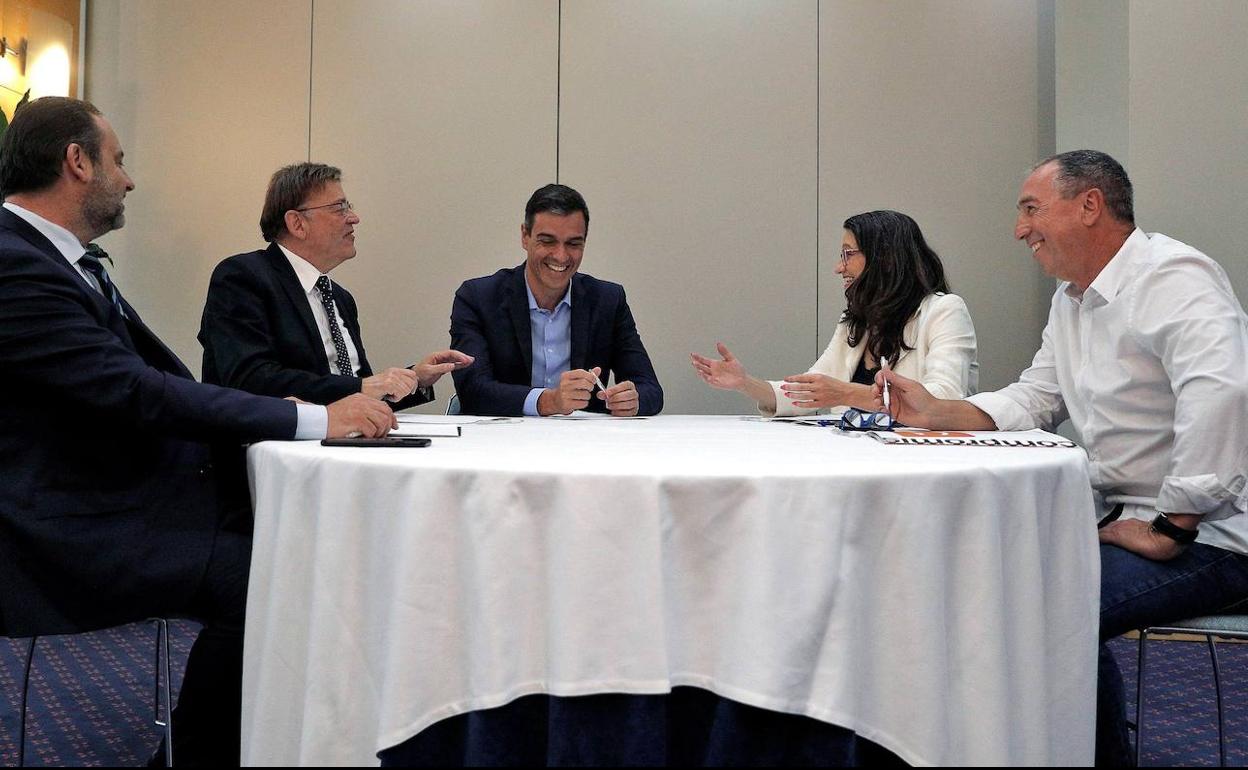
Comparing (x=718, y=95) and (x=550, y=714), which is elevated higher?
(x=718, y=95)

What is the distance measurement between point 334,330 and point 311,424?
1285 mm

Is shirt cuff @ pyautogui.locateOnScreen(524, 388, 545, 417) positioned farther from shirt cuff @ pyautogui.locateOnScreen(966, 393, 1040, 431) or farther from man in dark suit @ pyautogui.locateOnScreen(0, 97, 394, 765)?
shirt cuff @ pyautogui.locateOnScreen(966, 393, 1040, 431)

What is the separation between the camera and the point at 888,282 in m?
3.40

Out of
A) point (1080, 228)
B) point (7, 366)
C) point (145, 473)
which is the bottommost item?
point (145, 473)

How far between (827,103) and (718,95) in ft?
1.62

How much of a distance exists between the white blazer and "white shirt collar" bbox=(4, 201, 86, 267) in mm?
1875

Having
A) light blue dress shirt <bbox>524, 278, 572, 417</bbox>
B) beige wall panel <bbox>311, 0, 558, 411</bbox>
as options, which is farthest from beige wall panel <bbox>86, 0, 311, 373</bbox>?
light blue dress shirt <bbox>524, 278, 572, 417</bbox>

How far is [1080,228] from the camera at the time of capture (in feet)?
7.77

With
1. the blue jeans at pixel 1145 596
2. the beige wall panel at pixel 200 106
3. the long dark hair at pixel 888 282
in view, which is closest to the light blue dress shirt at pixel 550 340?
the long dark hair at pixel 888 282

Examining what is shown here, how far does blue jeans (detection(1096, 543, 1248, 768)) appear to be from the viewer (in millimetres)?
2002

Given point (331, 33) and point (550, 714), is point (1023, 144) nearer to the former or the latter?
point (331, 33)

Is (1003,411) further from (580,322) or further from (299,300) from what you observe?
(299,300)

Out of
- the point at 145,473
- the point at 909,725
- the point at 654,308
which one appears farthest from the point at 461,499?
the point at 654,308

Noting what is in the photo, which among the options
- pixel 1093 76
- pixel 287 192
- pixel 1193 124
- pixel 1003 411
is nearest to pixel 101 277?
pixel 287 192
